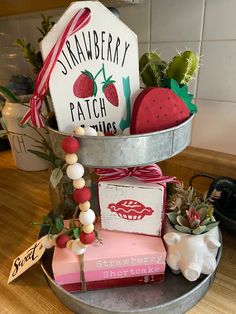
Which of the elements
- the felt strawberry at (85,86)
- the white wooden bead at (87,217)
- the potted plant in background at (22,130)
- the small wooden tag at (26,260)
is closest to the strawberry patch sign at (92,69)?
the felt strawberry at (85,86)

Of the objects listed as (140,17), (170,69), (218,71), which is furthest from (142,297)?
(140,17)

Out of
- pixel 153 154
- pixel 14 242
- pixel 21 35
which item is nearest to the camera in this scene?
pixel 153 154

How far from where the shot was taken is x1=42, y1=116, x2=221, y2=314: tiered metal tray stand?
0.94 ft

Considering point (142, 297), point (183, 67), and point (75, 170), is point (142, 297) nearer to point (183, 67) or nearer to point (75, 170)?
point (75, 170)

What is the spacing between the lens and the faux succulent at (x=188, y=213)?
38 centimetres

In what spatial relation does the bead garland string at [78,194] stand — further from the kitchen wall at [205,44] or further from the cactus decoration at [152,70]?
the kitchen wall at [205,44]

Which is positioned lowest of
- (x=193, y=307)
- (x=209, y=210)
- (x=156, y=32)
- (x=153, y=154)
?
(x=193, y=307)

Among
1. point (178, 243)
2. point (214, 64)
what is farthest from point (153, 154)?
point (214, 64)

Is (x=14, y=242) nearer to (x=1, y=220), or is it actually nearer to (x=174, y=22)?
(x=1, y=220)

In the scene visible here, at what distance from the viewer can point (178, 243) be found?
365 millimetres

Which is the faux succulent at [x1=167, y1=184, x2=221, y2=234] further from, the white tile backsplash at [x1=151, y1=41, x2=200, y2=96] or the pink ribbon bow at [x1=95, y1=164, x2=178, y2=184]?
the white tile backsplash at [x1=151, y1=41, x2=200, y2=96]

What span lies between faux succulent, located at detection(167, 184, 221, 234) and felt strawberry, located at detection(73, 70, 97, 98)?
8.8 inches

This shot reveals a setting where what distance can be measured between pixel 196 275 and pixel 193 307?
6cm

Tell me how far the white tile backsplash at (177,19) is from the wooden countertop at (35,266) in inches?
12.2
